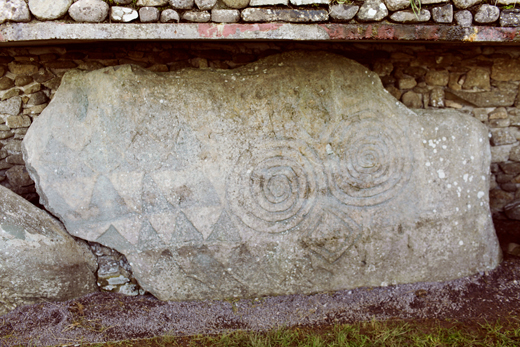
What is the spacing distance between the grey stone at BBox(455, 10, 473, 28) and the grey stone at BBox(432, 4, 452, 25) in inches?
2.7

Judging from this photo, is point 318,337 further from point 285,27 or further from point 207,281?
point 285,27

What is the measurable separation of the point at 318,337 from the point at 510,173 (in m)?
2.40

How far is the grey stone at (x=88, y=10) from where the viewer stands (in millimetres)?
2479

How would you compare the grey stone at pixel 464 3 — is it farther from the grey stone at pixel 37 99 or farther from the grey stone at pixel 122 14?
the grey stone at pixel 37 99

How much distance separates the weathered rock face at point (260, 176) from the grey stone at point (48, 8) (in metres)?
0.52

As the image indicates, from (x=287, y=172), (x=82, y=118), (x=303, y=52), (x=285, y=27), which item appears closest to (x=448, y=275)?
(x=287, y=172)

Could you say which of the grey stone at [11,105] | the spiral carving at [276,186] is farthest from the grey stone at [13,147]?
the spiral carving at [276,186]

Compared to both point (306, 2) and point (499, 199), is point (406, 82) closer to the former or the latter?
point (306, 2)

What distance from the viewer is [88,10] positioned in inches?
97.7

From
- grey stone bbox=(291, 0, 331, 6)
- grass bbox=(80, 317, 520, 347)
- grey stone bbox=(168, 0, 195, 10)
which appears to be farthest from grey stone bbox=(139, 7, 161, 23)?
grass bbox=(80, 317, 520, 347)

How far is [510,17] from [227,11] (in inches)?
74.9


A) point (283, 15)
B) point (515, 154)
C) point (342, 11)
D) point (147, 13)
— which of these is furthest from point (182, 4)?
point (515, 154)

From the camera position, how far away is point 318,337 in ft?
8.88

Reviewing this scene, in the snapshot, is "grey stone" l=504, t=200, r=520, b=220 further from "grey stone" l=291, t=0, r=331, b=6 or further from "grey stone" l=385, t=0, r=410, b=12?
"grey stone" l=291, t=0, r=331, b=6
